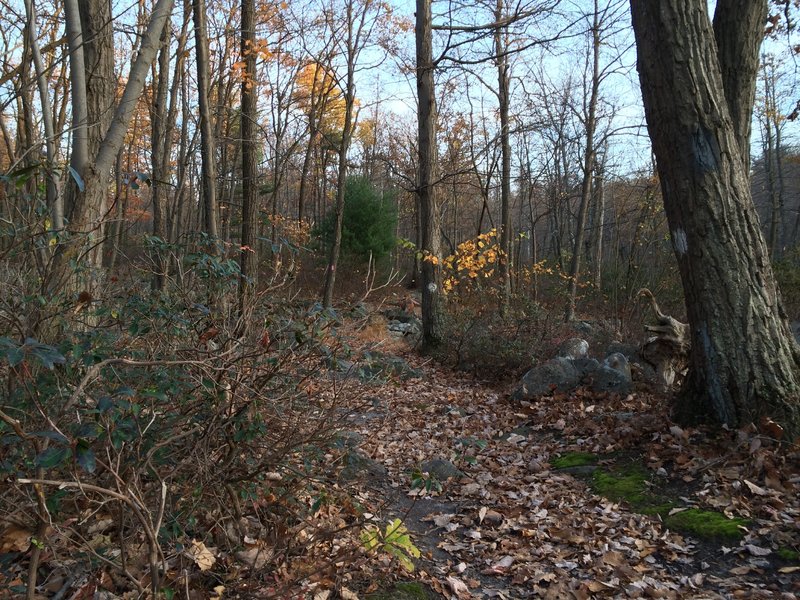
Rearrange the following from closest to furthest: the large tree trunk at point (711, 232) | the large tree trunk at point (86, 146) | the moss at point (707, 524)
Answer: the moss at point (707, 524) → the large tree trunk at point (86, 146) → the large tree trunk at point (711, 232)

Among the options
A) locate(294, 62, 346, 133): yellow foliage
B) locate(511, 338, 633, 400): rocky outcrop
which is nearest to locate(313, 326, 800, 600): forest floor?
locate(511, 338, 633, 400): rocky outcrop

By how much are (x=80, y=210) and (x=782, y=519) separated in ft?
18.1

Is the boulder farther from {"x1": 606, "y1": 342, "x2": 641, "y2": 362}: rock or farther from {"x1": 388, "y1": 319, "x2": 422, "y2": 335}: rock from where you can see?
{"x1": 388, "y1": 319, "x2": 422, "y2": 335}: rock

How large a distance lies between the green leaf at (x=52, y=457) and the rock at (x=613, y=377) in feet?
22.2

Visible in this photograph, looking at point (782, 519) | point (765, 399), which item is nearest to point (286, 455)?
point (782, 519)

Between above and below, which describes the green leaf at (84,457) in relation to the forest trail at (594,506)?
above

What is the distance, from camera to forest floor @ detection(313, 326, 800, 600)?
3398 mm

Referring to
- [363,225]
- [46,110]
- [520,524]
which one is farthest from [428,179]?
[363,225]

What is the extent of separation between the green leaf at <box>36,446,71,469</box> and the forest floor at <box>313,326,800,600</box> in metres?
1.81

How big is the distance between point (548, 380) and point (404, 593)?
16.9 feet

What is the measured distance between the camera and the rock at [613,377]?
7332mm

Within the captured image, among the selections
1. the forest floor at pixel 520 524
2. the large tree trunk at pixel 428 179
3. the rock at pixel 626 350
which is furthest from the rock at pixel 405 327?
the forest floor at pixel 520 524

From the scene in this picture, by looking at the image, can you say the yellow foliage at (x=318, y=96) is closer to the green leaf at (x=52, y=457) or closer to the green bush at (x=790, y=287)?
the green bush at (x=790, y=287)

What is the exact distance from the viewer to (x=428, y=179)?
1063cm
